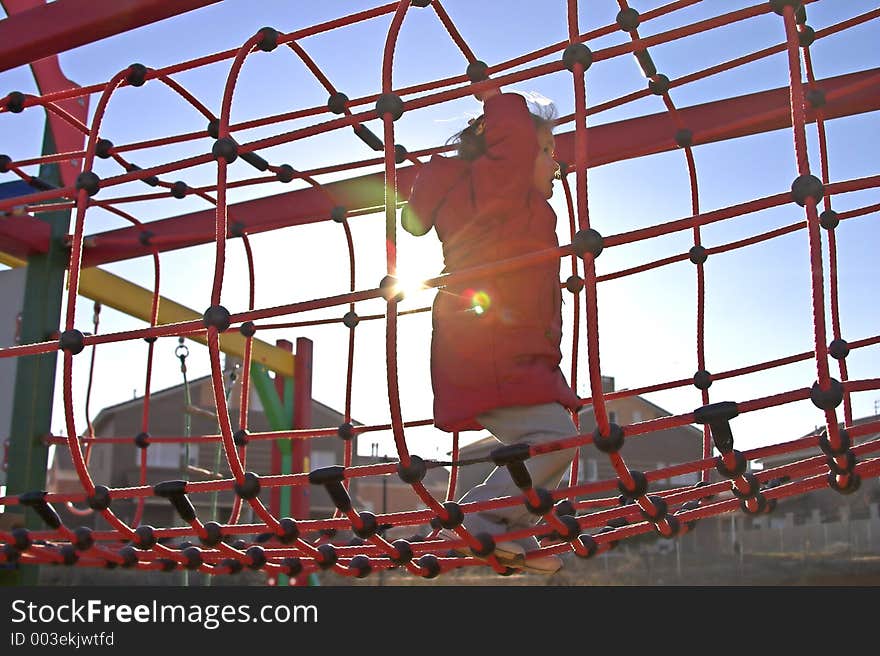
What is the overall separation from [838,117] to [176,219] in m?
2.10

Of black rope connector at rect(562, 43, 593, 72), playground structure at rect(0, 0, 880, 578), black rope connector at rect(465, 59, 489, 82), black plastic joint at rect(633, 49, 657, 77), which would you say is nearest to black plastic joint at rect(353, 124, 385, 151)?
playground structure at rect(0, 0, 880, 578)

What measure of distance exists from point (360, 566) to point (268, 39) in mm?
1097

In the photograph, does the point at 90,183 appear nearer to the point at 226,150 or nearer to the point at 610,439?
the point at 226,150

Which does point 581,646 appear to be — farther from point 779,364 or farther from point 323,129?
point 323,129

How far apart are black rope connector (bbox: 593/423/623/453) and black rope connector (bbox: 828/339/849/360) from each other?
76cm

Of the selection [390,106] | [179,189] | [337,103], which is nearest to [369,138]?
[337,103]

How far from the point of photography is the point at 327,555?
6.16 feet

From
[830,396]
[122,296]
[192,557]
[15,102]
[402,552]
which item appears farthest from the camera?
[122,296]

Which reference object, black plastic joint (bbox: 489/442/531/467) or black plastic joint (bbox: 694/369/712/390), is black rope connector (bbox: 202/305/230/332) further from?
black plastic joint (bbox: 694/369/712/390)

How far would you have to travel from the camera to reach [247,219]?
308 centimetres

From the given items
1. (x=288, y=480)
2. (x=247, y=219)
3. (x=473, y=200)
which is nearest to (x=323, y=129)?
(x=473, y=200)

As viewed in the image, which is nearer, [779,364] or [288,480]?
[288,480]

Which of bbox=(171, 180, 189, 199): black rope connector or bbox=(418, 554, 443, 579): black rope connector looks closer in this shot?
bbox=(418, 554, 443, 579): black rope connector

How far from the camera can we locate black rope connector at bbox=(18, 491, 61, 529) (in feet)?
6.23
